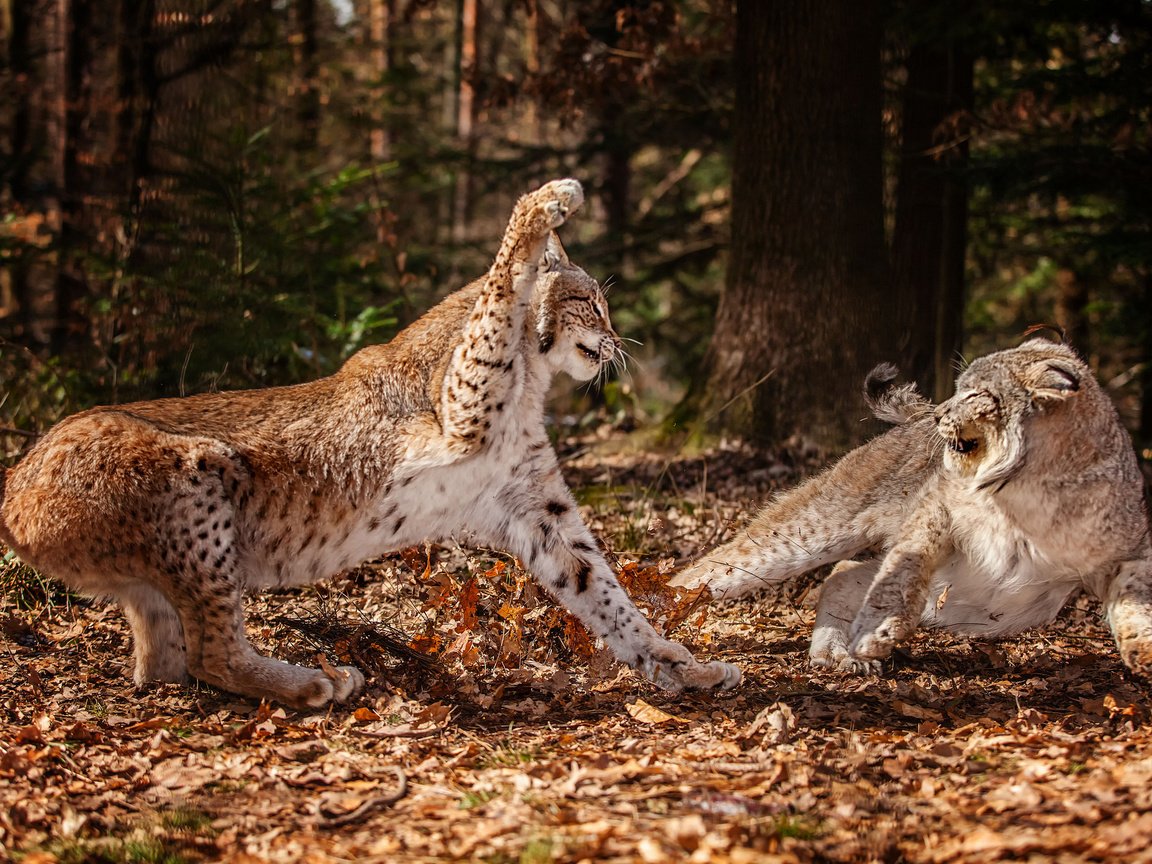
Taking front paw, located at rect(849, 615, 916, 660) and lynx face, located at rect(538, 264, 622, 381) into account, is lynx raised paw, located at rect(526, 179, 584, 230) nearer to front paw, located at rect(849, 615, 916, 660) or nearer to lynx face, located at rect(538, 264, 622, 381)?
lynx face, located at rect(538, 264, 622, 381)

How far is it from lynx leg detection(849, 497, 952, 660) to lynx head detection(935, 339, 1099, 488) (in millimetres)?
430

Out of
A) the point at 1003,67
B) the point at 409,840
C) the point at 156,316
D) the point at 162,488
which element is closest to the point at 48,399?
the point at 156,316

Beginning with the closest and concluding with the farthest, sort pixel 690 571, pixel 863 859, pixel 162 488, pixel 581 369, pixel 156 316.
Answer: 1. pixel 863 859
2. pixel 162 488
3. pixel 581 369
4. pixel 690 571
5. pixel 156 316

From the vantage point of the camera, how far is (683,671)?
17.1 feet

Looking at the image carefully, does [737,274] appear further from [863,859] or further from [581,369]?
[863,859]

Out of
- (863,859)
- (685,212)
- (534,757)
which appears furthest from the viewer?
(685,212)

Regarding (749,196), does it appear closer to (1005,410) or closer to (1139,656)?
(1005,410)

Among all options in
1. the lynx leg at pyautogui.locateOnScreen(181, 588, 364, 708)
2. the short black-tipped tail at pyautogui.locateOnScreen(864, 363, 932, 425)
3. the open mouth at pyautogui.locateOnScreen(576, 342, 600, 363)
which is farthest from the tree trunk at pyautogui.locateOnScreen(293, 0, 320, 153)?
the lynx leg at pyautogui.locateOnScreen(181, 588, 364, 708)

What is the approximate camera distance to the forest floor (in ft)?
11.5

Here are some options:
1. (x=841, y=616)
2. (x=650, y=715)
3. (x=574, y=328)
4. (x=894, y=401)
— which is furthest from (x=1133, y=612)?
(x=574, y=328)

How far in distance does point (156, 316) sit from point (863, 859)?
6.86 meters

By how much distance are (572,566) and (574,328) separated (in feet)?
3.76

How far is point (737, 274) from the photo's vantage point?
8.61 meters

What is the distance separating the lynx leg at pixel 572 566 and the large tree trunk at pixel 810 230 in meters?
3.06
